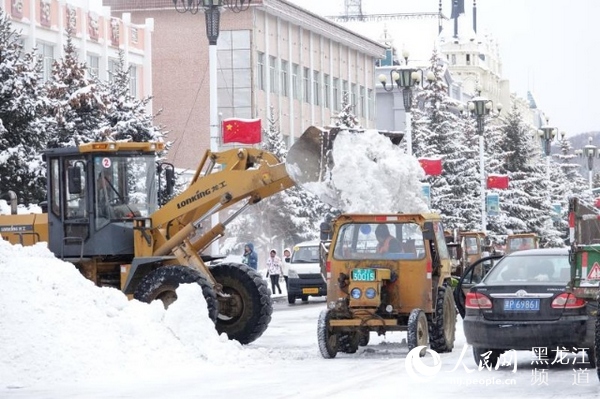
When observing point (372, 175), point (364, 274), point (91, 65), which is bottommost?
point (364, 274)

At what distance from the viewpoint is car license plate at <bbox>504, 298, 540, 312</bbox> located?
57.7 ft

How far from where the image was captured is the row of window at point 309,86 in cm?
8125

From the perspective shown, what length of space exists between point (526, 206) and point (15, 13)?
38090mm

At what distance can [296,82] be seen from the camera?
283ft

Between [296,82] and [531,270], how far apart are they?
68.1 metres

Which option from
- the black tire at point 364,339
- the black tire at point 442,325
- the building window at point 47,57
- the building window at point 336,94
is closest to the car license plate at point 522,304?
the black tire at point 442,325

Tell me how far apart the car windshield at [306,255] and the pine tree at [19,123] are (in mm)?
7291

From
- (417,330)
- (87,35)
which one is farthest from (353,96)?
(417,330)

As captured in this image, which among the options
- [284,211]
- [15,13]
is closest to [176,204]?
[15,13]

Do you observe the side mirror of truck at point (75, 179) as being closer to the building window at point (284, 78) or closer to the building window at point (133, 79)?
the building window at point (133, 79)

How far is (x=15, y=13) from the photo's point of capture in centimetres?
5538

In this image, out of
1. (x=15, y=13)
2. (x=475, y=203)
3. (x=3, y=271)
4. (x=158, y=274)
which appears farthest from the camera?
(x=475, y=203)

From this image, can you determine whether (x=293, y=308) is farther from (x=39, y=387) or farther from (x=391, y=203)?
(x=39, y=387)

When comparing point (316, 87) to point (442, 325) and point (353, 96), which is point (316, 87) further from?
point (442, 325)
